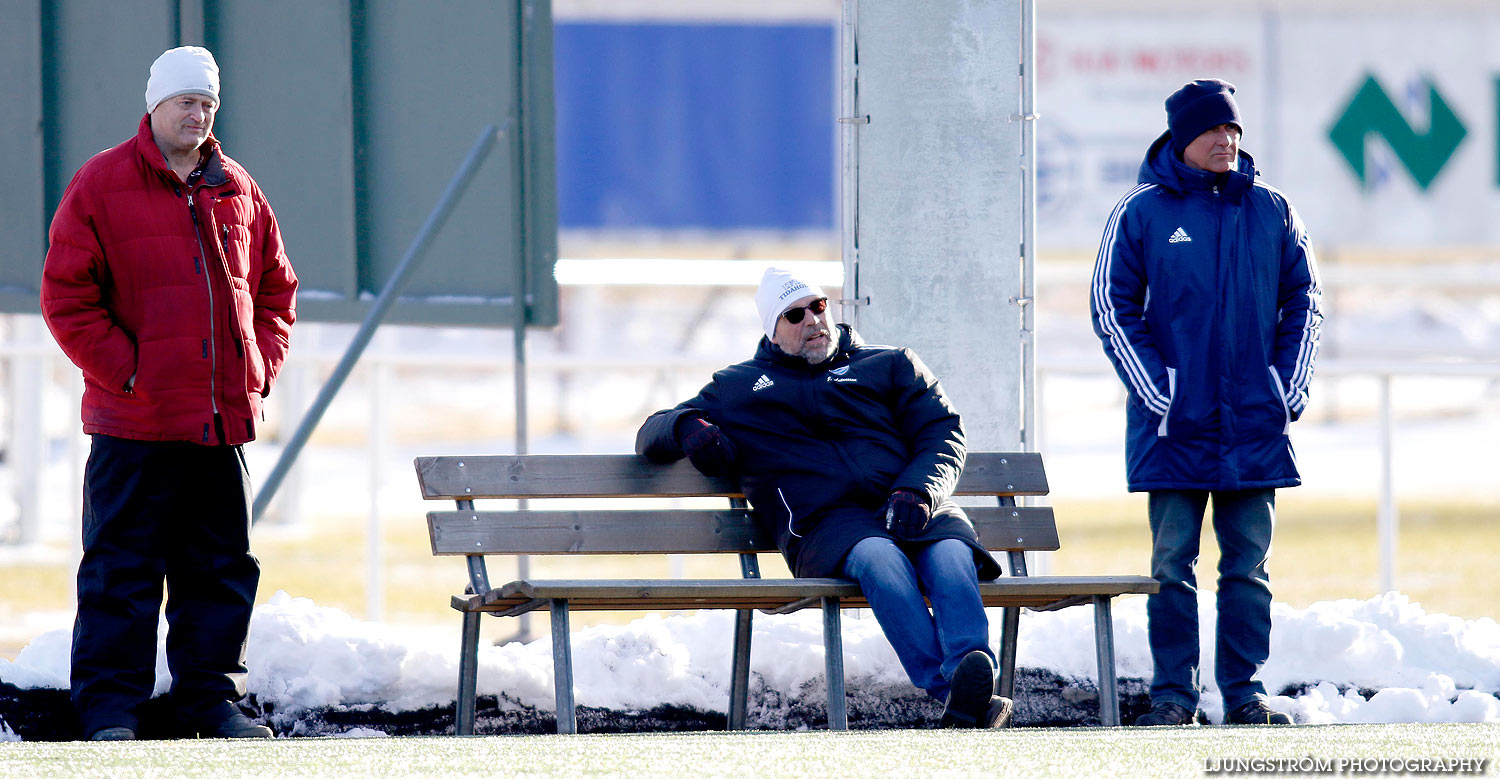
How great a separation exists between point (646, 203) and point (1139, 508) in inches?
182

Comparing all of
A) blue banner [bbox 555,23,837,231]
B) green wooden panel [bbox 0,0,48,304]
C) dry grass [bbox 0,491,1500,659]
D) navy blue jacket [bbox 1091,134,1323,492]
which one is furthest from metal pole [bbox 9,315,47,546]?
navy blue jacket [bbox 1091,134,1323,492]

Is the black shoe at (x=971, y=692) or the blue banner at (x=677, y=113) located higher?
the blue banner at (x=677, y=113)

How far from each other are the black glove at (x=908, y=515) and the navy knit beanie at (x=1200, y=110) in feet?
3.97

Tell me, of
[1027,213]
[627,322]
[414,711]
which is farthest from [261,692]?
[627,322]

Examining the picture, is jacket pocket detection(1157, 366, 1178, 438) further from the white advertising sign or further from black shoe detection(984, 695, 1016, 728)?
the white advertising sign

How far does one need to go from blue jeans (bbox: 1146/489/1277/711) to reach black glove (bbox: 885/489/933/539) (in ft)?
2.32

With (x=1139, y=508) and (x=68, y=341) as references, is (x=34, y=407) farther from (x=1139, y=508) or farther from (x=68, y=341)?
(x=1139, y=508)

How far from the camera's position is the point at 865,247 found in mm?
5988

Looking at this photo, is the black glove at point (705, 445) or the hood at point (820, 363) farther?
the hood at point (820, 363)

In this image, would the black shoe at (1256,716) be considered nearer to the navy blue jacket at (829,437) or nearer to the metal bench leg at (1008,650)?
the metal bench leg at (1008,650)

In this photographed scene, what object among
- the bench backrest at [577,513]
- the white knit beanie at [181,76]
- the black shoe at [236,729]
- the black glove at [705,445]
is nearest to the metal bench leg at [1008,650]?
the bench backrest at [577,513]

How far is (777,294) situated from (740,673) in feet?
3.33

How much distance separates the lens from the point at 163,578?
5.04 metres

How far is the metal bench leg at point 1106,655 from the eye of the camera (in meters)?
5.25
